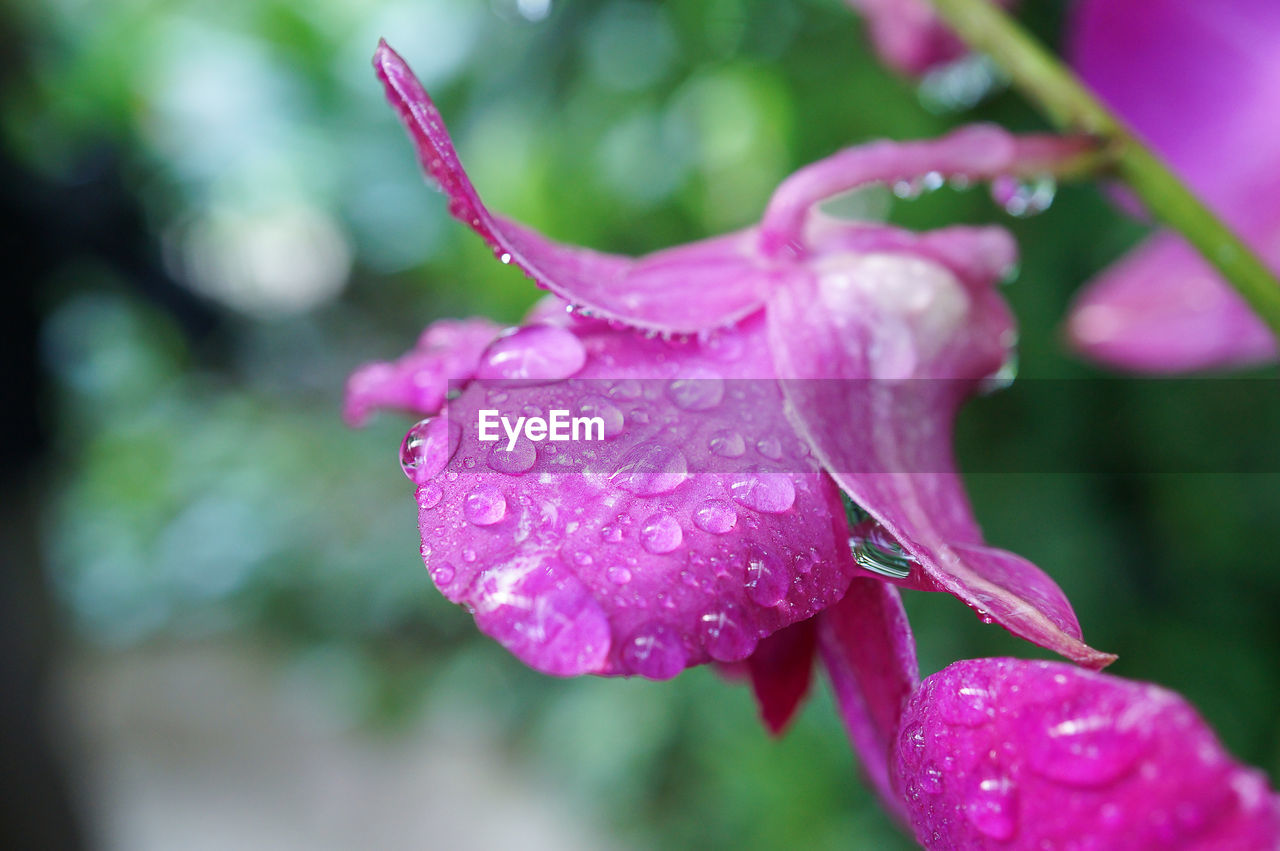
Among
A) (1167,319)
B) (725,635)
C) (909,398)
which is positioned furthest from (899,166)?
(1167,319)

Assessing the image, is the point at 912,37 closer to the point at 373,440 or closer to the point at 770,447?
the point at 770,447

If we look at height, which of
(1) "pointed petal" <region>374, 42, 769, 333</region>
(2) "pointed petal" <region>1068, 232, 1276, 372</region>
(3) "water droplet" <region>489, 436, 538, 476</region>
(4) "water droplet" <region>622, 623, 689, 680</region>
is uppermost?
(1) "pointed petal" <region>374, 42, 769, 333</region>

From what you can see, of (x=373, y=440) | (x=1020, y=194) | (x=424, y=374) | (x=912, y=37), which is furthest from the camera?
(x=373, y=440)

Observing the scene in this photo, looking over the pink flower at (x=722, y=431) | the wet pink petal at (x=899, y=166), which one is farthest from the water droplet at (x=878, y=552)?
the wet pink petal at (x=899, y=166)

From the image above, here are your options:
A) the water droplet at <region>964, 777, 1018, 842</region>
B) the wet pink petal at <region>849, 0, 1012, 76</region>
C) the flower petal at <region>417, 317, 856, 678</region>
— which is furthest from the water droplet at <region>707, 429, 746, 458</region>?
the wet pink petal at <region>849, 0, 1012, 76</region>

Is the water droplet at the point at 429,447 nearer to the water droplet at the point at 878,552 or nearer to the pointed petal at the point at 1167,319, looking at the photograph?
the water droplet at the point at 878,552

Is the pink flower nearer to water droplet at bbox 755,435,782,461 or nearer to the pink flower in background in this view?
water droplet at bbox 755,435,782,461
